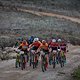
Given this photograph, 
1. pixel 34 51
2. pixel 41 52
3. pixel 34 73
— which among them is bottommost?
pixel 34 73

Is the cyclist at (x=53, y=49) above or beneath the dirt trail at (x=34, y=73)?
above

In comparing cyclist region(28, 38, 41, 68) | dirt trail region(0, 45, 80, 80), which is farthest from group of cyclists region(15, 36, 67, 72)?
dirt trail region(0, 45, 80, 80)

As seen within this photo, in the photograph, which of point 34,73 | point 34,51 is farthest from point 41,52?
point 34,73

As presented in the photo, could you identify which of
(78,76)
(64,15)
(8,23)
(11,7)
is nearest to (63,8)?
(64,15)

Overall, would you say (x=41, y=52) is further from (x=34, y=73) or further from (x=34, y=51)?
(x=34, y=73)

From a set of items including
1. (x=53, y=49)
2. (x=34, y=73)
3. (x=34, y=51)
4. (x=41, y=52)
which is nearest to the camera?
(x=34, y=73)

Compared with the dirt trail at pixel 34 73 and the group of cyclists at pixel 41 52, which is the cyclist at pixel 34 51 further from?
the dirt trail at pixel 34 73

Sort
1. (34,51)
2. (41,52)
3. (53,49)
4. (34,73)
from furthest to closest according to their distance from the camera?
1. (53,49)
2. (34,51)
3. (41,52)
4. (34,73)

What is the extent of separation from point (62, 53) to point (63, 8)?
53821 mm

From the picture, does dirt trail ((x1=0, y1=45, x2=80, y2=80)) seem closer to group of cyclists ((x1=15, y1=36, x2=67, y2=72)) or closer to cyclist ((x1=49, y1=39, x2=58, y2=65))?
group of cyclists ((x1=15, y1=36, x2=67, y2=72))

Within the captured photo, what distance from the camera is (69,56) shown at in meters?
33.1

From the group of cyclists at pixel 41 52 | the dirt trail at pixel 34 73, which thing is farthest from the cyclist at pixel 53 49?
the dirt trail at pixel 34 73

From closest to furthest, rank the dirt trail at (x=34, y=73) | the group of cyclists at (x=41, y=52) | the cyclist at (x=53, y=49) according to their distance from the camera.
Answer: the dirt trail at (x=34, y=73) → the group of cyclists at (x=41, y=52) → the cyclist at (x=53, y=49)

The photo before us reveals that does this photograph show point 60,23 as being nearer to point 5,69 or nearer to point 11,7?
point 11,7
